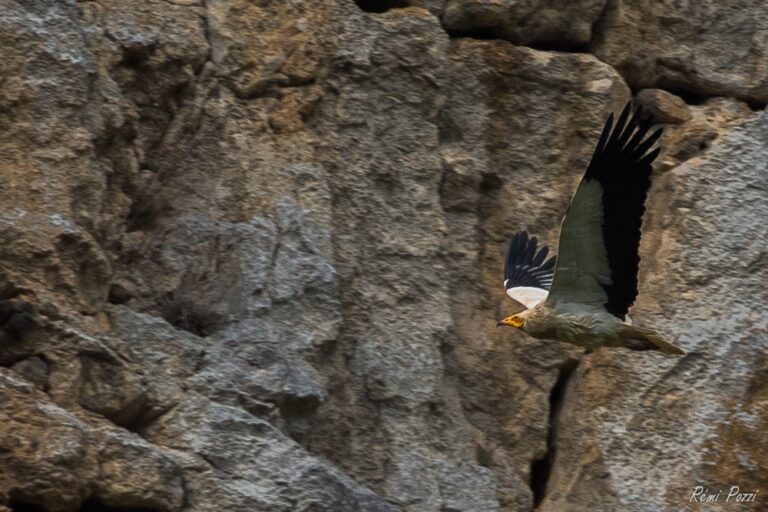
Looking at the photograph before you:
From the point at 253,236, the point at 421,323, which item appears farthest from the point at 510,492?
the point at 253,236

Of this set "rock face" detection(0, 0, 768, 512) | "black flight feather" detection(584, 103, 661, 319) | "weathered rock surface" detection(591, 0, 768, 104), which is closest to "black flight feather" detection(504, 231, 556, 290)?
"rock face" detection(0, 0, 768, 512)

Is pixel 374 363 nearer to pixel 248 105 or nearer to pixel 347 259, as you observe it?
pixel 347 259

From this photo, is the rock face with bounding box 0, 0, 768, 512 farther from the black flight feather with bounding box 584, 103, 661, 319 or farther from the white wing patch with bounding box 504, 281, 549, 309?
the black flight feather with bounding box 584, 103, 661, 319

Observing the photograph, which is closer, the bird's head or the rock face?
the rock face

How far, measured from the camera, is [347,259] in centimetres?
1002

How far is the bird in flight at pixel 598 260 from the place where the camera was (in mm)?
9195

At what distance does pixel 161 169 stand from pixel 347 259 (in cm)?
126

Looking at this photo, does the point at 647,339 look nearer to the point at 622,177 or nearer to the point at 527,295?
the point at 527,295

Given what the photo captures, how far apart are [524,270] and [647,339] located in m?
1.04

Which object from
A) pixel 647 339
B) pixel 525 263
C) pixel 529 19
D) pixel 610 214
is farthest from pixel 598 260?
pixel 529 19

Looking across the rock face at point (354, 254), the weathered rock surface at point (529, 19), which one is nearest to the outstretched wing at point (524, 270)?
the rock face at point (354, 254)

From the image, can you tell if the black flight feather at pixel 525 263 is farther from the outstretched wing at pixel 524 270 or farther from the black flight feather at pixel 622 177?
the black flight feather at pixel 622 177
